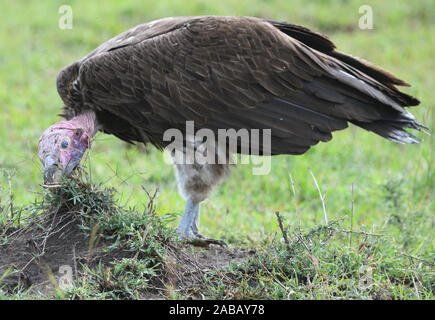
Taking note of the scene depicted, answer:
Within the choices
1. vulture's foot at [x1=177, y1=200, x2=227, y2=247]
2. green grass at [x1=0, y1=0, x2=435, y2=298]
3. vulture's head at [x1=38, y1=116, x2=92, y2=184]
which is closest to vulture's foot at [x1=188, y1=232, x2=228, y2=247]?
vulture's foot at [x1=177, y1=200, x2=227, y2=247]

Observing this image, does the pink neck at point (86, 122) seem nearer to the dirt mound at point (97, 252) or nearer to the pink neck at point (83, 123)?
the pink neck at point (83, 123)

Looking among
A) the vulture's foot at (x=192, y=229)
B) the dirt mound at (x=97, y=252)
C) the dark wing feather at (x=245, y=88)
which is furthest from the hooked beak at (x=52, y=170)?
the vulture's foot at (x=192, y=229)

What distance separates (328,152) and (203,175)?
2468 millimetres

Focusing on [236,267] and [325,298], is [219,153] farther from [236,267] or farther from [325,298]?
[325,298]

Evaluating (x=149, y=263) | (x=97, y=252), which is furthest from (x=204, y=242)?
(x=97, y=252)

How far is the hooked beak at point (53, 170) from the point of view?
369 cm

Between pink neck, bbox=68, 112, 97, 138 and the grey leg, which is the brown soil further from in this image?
pink neck, bbox=68, 112, 97, 138

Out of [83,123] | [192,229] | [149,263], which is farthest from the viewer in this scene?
[192,229]

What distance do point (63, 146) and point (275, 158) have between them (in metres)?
2.87

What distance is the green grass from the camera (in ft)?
15.7

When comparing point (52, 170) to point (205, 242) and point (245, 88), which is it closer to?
point (205, 242)

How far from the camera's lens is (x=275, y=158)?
639 cm

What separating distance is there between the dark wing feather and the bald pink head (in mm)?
247

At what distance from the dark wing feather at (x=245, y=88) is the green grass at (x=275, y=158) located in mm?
546
